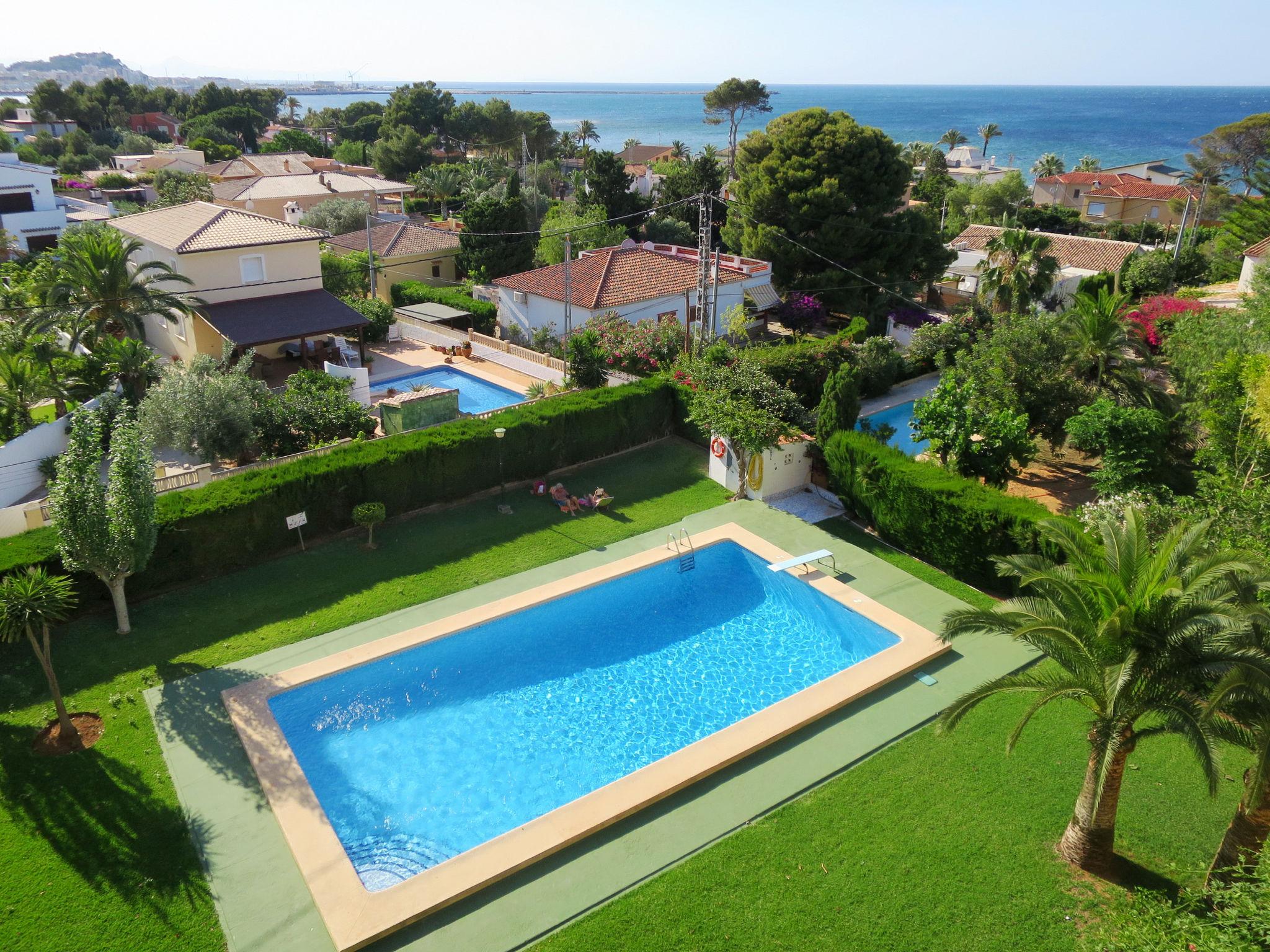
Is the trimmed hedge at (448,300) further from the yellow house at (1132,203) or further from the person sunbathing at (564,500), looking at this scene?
the yellow house at (1132,203)

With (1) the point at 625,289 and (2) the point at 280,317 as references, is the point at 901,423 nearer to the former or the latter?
(1) the point at 625,289

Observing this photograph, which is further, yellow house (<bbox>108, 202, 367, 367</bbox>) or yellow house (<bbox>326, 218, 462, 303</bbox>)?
yellow house (<bbox>326, 218, 462, 303</bbox>)

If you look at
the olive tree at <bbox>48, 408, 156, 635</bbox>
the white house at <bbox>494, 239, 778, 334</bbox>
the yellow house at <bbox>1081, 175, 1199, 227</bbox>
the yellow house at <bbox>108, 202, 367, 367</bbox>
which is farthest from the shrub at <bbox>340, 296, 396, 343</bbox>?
the yellow house at <bbox>1081, 175, 1199, 227</bbox>

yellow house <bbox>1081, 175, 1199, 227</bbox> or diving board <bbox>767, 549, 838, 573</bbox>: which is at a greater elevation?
yellow house <bbox>1081, 175, 1199, 227</bbox>

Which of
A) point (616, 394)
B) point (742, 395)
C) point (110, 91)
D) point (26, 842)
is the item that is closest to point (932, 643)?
point (742, 395)

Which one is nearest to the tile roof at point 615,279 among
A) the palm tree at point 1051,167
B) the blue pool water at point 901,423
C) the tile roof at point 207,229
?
the tile roof at point 207,229

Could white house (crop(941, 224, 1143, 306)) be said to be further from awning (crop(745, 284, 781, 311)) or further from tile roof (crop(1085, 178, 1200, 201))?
tile roof (crop(1085, 178, 1200, 201))
